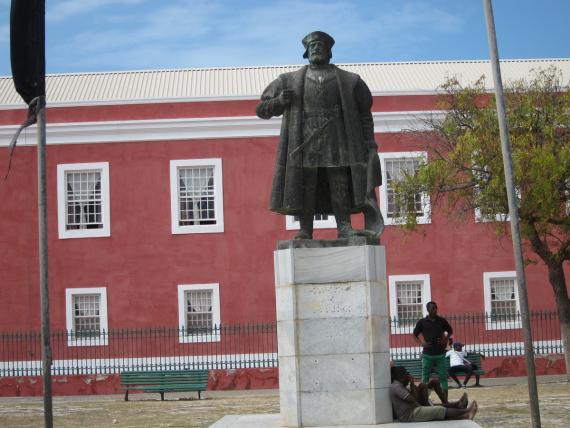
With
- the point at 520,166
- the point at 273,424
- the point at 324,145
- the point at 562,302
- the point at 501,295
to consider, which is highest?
the point at 520,166

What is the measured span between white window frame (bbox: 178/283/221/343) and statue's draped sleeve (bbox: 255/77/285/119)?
1655 cm

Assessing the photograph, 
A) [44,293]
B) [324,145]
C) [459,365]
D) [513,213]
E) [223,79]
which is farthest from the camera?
[223,79]

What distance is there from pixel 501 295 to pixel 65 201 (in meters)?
11.7

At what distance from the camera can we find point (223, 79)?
3409 centimetres

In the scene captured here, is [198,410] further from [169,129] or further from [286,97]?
[169,129]

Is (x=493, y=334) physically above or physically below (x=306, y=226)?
below

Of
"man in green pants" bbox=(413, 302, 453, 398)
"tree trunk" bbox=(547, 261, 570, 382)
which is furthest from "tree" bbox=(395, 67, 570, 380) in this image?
"man in green pants" bbox=(413, 302, 453, 398)

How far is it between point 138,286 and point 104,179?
2974 mm

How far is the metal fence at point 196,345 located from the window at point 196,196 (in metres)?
2.79

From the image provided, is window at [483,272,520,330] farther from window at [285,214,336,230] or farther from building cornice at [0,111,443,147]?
building cornice at [0,111,443,147]

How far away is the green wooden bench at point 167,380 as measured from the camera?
22828 mm

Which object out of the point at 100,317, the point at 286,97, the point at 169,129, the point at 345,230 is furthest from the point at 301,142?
the point at 100,317

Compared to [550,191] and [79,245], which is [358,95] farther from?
[79,245]

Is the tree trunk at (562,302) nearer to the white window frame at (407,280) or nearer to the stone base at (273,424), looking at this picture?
the white window frame at (407,280)
